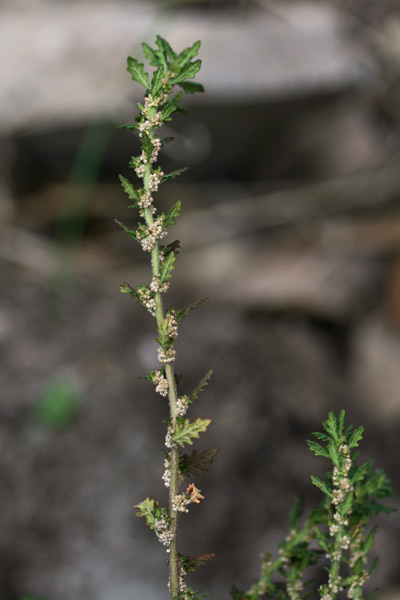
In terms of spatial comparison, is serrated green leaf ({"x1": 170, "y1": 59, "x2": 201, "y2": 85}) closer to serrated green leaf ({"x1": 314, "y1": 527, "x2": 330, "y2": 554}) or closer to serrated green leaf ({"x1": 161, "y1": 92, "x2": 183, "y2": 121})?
serrated green leaf ({"x1": 161, "y1": 92, "x2": 183, "y2": 121})

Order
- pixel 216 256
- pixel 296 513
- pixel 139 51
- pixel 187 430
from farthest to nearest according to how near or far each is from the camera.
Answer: pixel 216 256, pixel 139 51, pixel 296 513, pixel 187 430

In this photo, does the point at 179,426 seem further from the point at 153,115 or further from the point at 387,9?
the point at 387,9

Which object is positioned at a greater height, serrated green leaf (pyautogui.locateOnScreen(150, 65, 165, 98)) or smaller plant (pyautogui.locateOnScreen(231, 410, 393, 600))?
serrated green leaf (pyautogui.locateOnScreen(150, 65, 165, 98))

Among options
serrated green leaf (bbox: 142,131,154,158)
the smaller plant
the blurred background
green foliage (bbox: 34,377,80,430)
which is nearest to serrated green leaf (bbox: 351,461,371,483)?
the smaller plant

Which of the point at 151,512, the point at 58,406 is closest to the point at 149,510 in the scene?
the point at 151,512

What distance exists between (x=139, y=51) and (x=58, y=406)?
1.68 metres

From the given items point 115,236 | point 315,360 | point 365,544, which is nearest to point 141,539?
point 315,360

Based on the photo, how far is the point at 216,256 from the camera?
10.6 ft

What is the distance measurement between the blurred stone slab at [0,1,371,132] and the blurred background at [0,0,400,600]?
0.01 m

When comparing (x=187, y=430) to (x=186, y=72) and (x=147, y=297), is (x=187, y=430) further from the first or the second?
(x=186, y=72)

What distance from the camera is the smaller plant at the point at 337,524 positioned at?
1.85ft

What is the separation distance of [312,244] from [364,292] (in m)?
0.39

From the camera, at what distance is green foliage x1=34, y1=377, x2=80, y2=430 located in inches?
81.6

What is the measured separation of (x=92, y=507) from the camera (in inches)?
73.0
